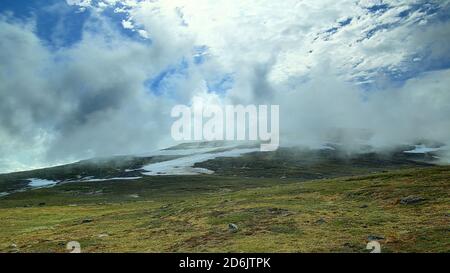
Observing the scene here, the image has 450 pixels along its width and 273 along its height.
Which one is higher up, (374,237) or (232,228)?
(374,237)

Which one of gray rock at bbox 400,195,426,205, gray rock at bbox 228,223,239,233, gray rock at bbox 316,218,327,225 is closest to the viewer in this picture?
gray rock at bbox 228,223,239,233

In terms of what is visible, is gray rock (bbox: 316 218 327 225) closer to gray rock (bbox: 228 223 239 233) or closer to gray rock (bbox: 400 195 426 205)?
gray rock (bbox: 228 223 239 233)

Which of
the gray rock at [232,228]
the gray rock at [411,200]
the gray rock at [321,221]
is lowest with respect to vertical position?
the gray rock at [232,228]

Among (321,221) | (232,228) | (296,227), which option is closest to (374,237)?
(296,227)

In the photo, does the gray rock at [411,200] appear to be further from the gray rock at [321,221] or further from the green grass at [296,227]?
the gray rock at [321,221]

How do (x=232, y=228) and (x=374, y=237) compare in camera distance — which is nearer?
(x=374, y=237)

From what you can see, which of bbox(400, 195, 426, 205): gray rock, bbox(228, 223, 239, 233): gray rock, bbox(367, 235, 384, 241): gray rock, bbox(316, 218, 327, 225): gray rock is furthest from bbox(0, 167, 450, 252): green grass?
bbox(400, 195, 426, 205): gray rock

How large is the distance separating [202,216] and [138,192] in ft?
369

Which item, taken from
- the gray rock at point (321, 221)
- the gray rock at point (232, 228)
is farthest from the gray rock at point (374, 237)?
the gray rock at point (232, 228)

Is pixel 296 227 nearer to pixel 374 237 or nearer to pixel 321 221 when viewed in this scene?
pixel 321 221

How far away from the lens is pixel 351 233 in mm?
31172
